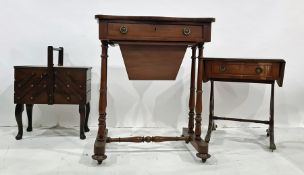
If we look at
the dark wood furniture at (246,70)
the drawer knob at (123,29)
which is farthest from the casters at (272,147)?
the drawer knob at (123,29)

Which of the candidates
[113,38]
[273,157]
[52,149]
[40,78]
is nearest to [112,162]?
[52,149]

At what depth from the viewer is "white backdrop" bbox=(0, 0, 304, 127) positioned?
3.47 meters

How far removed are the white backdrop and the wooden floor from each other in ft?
1.19

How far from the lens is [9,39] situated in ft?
11.3

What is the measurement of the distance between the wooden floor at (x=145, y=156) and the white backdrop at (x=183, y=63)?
14.3 inches

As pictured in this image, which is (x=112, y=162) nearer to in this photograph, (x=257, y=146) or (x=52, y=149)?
(x=52, y=149)

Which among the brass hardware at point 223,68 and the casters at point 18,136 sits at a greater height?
the brass hardware at point 223,68

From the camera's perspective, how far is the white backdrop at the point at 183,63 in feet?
11.4

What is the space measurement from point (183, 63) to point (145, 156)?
1.44m

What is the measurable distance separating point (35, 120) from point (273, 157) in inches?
96.3

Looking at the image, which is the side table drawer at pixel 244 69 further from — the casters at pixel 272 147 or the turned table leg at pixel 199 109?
the casters at pixel 272 147

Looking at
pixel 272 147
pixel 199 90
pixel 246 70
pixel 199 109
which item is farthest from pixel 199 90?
pixel 272 147

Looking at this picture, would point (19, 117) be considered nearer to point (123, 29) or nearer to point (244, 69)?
point (123, 29)

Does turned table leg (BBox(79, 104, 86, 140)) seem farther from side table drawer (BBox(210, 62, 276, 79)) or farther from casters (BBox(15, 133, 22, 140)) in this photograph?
side table drawer (BBox(210, 62, 276, 79))
